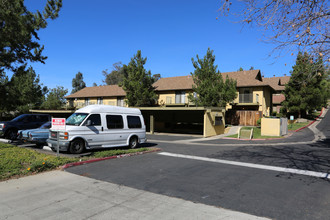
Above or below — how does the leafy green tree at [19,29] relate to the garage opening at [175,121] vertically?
above

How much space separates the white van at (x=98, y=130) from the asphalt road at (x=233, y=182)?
6.11ft

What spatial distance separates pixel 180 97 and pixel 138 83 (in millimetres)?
7239

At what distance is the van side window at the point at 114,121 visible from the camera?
456 inches

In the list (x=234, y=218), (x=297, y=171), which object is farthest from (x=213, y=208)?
(x=297, y=171)

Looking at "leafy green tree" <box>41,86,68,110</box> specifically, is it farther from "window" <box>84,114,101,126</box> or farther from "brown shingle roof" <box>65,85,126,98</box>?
"window" <box>84,114,101,126</box>

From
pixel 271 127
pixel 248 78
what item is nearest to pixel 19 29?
pixel 271 127

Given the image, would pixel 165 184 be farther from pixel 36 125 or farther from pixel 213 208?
pixel 36 125

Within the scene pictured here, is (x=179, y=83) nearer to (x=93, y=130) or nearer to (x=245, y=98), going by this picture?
(x=245, y=98)

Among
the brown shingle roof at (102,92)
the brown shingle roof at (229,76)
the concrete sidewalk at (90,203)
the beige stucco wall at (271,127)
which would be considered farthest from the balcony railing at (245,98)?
the concrete sidewalk at (90,203)

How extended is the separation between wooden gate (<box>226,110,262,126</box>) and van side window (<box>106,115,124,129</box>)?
22.9 meters

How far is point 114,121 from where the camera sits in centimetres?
1182

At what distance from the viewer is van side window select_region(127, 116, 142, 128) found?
12.6m

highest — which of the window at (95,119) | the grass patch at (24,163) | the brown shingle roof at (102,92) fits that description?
the brown shingle roof at (102,92)

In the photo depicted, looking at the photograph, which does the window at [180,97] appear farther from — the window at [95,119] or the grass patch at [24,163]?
the grass patch at [24,163]
